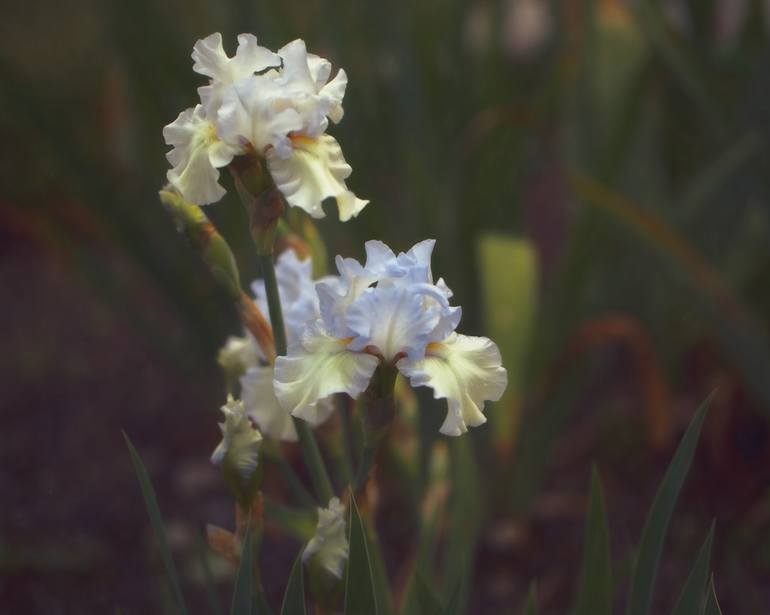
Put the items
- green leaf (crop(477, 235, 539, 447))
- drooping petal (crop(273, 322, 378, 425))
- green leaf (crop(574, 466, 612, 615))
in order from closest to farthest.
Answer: drooping petal (crop(273, 322, 378, 425)), green leaf (crop(574, 466, 612, 615)), green leaf (crop(477, 235, 539, 447))

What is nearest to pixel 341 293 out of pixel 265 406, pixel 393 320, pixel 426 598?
pixel 393 320

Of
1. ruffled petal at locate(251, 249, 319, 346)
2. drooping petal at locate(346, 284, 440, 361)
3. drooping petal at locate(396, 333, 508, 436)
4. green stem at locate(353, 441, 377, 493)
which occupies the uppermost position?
ruffled petal at locate(251, 249, 319, 346)

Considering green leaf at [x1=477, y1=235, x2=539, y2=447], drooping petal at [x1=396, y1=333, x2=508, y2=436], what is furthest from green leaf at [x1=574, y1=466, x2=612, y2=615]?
green leaf at [x1=477, y1=235, x2=539, y2=447]

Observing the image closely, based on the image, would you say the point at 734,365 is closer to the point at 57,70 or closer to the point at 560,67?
the point at 560,67

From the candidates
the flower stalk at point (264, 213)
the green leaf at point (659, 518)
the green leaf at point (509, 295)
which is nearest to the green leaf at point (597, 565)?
the green leaf at point (659, 518)

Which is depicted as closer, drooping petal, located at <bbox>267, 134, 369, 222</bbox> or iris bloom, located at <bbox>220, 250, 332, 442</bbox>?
drooping petal, located at <bbox>267, 134, 369, 222</bbox>

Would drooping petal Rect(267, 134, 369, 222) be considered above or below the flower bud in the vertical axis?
above

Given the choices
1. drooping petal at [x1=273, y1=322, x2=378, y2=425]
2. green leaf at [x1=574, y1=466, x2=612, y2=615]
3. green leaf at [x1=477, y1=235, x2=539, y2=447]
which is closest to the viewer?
drooping petal at [x1=273, y1=322, x2=378, y2=425]

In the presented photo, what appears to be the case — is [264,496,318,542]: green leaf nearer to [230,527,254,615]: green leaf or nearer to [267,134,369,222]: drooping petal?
[230,527,254,615]: green leaf

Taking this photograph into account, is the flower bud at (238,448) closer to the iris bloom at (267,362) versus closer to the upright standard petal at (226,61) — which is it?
the iris bloom at (267,362)
